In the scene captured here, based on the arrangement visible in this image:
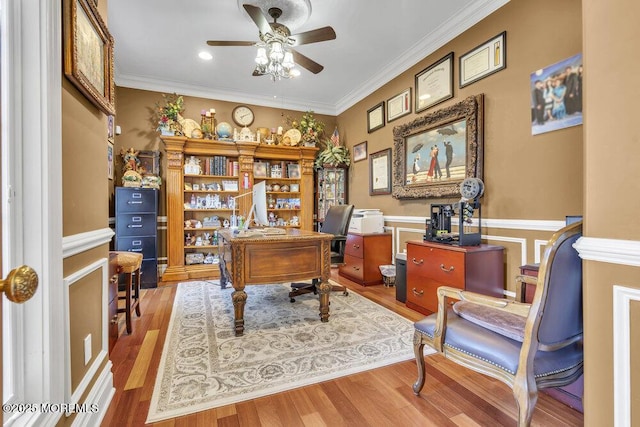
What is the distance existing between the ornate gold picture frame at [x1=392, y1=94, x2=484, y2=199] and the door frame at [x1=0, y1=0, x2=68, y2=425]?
3091mm

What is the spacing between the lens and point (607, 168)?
1.02m

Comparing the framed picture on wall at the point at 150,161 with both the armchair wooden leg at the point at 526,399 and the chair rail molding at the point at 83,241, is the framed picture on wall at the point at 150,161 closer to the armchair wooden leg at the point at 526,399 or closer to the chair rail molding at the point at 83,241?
the chair rail molding at the point at 83,241

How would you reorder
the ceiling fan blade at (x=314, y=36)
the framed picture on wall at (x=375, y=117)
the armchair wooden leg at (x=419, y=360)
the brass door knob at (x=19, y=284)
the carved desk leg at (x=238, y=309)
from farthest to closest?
the framed picture on wall at (x=375, y=117)
the ceiling fan blade at (x=314, y=36)
the carved desk leg at (x=238, y=309)
the armchair wooden leg at (x=419, y=360)
the brass door knob at (x=19, y=284)

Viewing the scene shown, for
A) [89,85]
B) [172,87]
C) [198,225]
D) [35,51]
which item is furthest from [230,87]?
[35,51]

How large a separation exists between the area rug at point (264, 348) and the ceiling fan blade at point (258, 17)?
2.60m

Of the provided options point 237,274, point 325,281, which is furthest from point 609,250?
point 237,274

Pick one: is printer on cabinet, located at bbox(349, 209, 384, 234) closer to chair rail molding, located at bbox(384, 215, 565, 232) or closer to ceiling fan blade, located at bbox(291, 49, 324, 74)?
chair rail molding, located at bbox(384, 215, 565, 232)

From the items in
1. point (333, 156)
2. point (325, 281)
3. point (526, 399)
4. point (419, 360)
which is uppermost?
point (333, 156)

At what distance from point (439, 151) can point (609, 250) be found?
7.98 ft

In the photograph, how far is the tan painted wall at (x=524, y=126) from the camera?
6.98ft

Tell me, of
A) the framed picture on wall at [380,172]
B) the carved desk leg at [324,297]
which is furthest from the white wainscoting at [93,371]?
the framed picture on wall at [380,172]

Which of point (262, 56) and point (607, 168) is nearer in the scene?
point (607, 168)

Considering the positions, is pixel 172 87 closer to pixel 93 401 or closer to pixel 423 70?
pixel 423 70

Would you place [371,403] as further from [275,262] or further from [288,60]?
[288,60]
